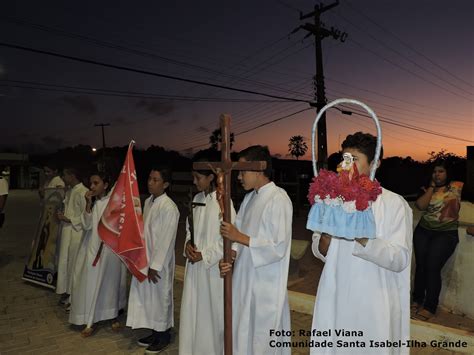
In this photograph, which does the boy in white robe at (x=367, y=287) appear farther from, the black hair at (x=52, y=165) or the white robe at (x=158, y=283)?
the black hair at (x=52, y=165)

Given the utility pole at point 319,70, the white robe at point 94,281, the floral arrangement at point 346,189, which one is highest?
the utility pole at point 319,70

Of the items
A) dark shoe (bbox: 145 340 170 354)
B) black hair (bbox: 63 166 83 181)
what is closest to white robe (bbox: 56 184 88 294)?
black hair (bbox: 63 166 83 181)

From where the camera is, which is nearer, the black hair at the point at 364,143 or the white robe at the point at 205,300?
the black hair at the point at 364,143

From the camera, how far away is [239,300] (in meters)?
3.23

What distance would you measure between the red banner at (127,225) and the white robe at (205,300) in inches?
26.2

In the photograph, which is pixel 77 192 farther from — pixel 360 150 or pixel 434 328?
pixel 434 328

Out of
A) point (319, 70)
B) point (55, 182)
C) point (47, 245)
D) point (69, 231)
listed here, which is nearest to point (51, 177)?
point (55, 182)

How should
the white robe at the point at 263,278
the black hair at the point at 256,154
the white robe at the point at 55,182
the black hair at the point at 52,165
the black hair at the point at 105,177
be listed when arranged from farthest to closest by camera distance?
the white robe at the point at 55,182 < the black hair at the point at 52,165 < the black hair at the point at 105,177 < the black hair at the point at 256,154 < the white robe at the point at 263,278

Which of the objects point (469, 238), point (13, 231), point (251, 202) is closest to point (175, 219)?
point (251, 202)

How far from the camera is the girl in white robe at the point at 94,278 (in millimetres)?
4652

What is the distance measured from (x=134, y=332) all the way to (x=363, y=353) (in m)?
3.13

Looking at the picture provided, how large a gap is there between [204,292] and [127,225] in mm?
1150

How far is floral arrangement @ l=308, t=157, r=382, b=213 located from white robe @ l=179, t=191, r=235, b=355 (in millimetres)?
1568

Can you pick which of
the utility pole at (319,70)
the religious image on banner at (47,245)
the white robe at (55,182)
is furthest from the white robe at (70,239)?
the utility pole at (319,70)
